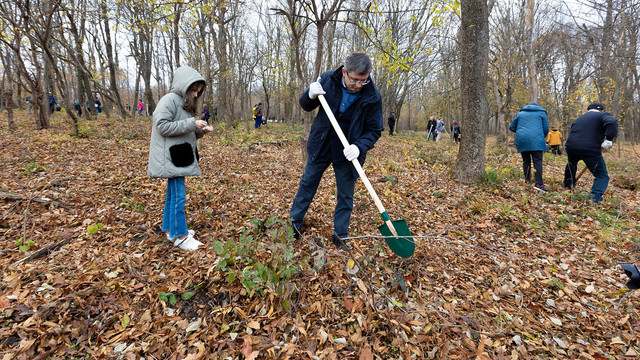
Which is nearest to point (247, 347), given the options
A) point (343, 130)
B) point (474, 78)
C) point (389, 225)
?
point (389, 225)

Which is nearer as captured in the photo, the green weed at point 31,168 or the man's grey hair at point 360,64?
the man's grey hair at point 360,64

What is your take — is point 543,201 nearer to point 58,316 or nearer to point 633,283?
point 633,283

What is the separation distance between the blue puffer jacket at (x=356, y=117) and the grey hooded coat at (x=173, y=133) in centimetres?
125

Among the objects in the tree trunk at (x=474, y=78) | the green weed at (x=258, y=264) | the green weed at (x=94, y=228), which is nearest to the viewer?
the green weed at (x=258, y=264)

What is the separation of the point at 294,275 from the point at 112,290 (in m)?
1.54

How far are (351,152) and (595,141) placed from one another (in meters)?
5.12

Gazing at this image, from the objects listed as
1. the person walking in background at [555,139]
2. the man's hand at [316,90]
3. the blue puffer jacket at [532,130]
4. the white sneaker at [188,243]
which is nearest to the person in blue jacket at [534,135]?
the blue puffer jacket at [532,130]

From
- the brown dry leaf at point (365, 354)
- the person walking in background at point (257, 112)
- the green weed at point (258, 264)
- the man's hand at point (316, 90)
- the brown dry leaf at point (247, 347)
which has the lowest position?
the brown dry leaf at point (365, 354)

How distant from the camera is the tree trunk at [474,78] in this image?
4867 millimetres

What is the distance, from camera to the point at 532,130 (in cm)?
544

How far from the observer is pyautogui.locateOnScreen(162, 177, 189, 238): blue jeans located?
9.46ft

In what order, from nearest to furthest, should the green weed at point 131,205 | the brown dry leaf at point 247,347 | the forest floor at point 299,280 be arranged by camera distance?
the brown dry leaf at point 247,347, the forest floor at point 299,280, the green weed at point 131,205

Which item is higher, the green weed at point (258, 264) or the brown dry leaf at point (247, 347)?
the green weed at point (258, 264)

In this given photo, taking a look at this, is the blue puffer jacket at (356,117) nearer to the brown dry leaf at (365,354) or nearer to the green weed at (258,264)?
the green weed at (258,264)
